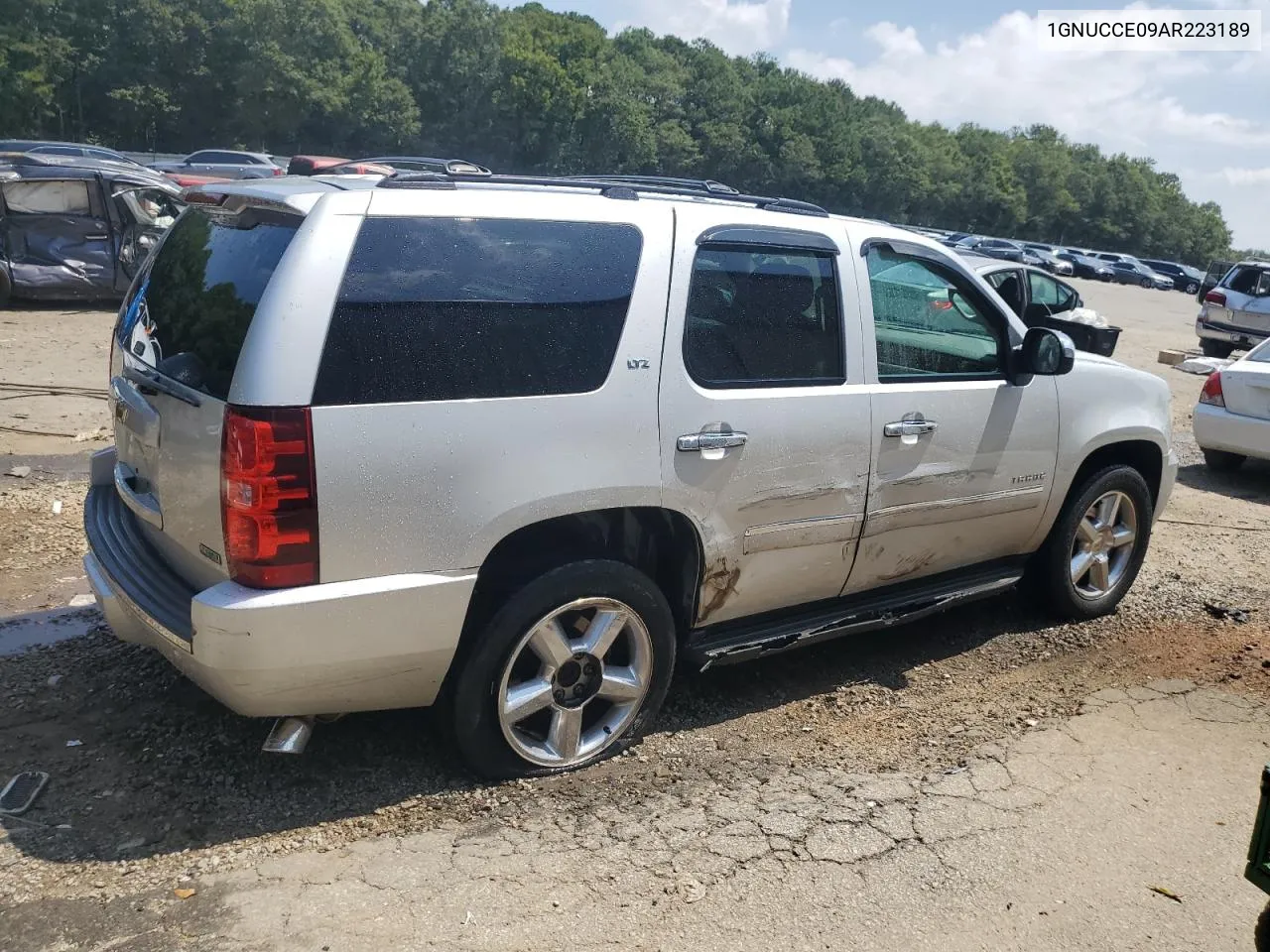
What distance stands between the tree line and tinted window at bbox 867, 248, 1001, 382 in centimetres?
6301

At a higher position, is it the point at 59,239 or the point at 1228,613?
the point at 59,239

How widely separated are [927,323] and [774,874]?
7.92 ft

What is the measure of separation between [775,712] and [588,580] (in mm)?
1279

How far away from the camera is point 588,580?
3.57 m

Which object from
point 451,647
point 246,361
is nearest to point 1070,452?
point 451,647

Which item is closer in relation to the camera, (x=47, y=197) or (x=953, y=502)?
(x=953, y=502)

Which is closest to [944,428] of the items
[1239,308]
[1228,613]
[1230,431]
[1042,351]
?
[1042,351]

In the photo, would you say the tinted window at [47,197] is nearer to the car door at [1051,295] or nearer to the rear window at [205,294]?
the rear window at [205,294]

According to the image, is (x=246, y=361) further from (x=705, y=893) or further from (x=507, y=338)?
(x=705, y=893)

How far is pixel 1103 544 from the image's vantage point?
18.0ft

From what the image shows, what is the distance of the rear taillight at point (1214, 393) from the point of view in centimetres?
941

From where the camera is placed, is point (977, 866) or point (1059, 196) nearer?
point (977, 866)

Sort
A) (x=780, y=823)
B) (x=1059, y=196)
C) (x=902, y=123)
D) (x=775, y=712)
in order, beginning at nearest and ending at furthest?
(x=780, y=823) < (x=775, y=712) < (x=1059, y=196) < (x=902, y=123)

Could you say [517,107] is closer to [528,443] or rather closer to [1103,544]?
[1103,544]
